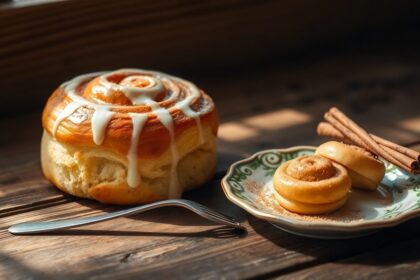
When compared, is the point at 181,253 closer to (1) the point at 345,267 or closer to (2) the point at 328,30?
(1) the point at 345,267

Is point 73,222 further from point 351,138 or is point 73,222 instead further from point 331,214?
point 351,138

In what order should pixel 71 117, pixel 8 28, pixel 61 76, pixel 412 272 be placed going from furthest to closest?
pixel 61 76, pixel 8 28, pixel 71 117, pixel 412 272

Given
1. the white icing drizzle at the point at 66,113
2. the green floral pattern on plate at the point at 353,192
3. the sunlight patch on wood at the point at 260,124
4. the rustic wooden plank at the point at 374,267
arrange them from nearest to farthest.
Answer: the rustic wooden plank at the point at 374,267 → the green floral pattern on plate at the point at 353,192 → the white icing drizzle at the point at 66,113 → the sunlight patch on wood at the point at 260,124

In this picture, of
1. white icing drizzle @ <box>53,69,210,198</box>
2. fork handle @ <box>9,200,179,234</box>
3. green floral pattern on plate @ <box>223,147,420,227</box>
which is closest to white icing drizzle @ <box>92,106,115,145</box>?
white icing drizzle @ <box>53,69,210,198</box>

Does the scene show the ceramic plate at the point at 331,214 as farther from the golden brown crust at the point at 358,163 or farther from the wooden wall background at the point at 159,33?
the wooden wall background at the point at 159,33

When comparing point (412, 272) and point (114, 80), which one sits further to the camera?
point (114, 80)

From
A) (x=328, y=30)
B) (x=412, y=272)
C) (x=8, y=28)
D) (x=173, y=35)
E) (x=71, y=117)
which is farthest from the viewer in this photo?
(x=328, y=30)

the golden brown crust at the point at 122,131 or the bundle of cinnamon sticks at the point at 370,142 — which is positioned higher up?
the golden brown crust at the point at 122,131

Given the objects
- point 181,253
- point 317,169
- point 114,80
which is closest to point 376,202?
point 317,169

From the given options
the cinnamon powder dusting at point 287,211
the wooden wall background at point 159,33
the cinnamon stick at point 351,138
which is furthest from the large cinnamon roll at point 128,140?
the wooden wall background at point 159,33
